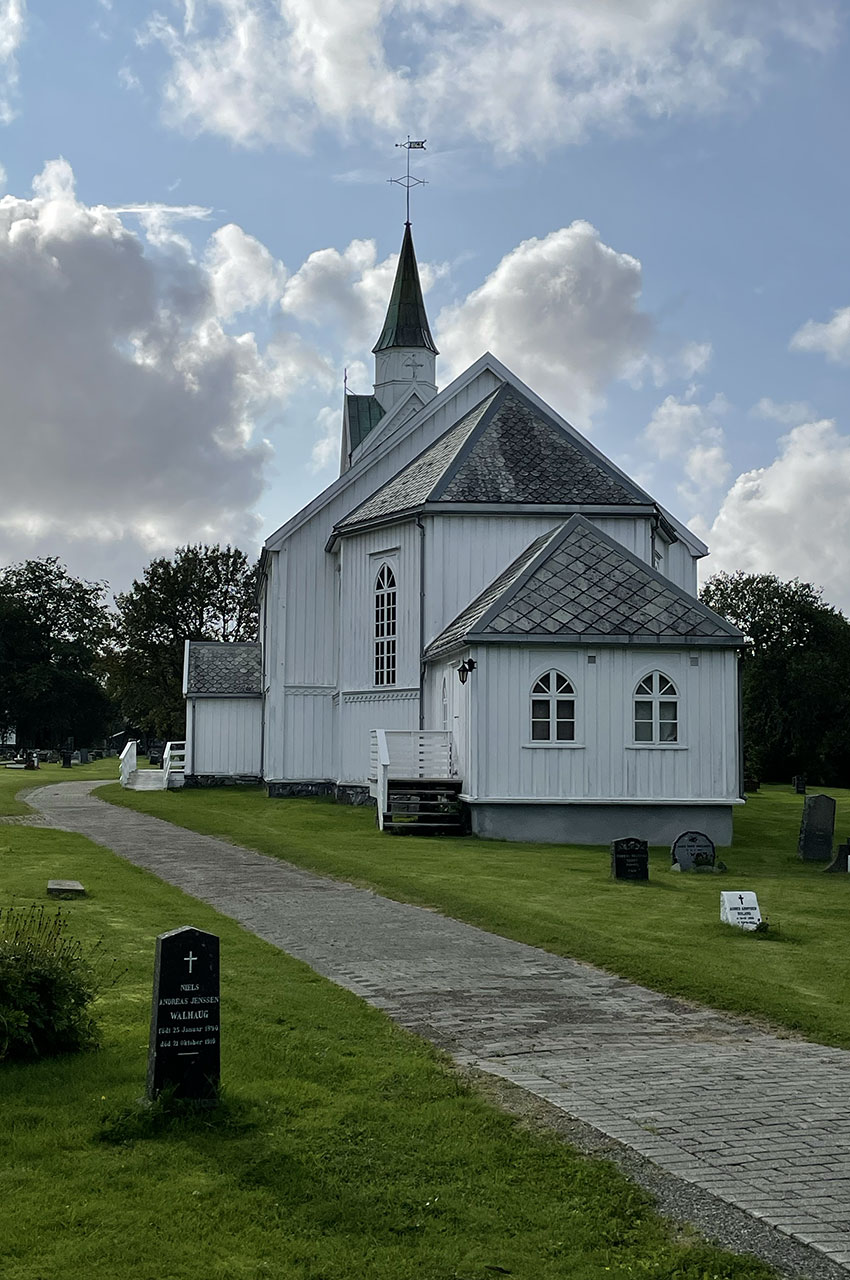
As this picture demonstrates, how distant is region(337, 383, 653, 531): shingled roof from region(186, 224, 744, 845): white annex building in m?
0.07

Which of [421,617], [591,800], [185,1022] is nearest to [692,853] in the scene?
[591,800]

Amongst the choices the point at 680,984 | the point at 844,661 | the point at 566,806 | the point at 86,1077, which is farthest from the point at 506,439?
the point at 844,661

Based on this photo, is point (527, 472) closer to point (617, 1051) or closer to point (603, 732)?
point (603, 732)

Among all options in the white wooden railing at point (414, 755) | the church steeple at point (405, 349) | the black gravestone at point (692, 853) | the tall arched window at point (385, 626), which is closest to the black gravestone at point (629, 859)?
the black gravestone at point (692, 853)

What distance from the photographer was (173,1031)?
22.9 feet

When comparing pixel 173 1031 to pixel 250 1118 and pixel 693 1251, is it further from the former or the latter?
pixel 693 1251

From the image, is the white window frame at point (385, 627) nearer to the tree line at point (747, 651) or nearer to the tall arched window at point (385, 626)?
the tall arched window at point (385, 626)

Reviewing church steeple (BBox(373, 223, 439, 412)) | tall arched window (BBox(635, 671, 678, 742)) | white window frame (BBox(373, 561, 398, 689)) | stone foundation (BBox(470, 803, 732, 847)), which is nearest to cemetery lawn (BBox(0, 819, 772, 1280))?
stone foundation (BBox(470, 803, 732, 847))

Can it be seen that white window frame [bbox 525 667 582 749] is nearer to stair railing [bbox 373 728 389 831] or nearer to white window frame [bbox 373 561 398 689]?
stair railing [bbox 373 728 389 831]

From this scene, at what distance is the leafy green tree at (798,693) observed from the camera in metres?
70.2

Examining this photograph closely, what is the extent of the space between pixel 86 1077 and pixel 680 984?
5378mm

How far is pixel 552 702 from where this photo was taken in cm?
2439

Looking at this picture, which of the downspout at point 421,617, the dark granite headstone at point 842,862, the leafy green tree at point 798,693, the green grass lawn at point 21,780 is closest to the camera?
the dark granite headstone at point 842,862

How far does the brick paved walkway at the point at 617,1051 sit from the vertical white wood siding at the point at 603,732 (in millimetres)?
9331
